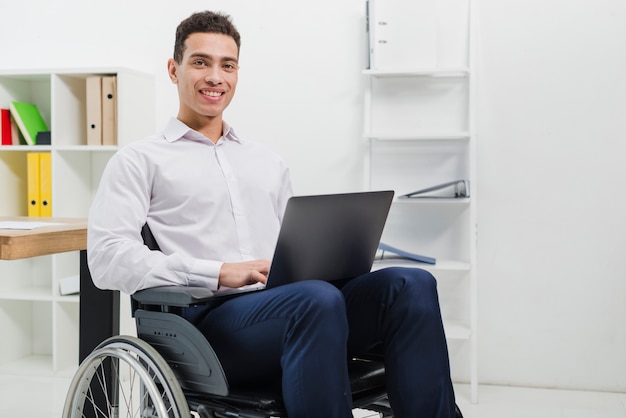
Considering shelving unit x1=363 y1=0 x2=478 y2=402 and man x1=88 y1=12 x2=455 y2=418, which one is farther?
shelving unit x1=363 y1=0 x2=478 y2=402

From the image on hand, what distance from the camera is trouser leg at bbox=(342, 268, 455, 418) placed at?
1.64 metres

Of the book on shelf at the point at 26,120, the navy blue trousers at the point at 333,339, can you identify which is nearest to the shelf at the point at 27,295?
the book on shelf at the point at 26,120

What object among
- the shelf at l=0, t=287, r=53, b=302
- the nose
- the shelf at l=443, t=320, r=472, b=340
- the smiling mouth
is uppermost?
the nose

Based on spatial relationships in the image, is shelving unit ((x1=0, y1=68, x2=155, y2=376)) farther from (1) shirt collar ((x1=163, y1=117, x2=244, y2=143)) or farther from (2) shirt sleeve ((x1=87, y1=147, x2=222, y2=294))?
(2) shirt sleeve ((x1=87, y1=147, x2=222, y2=294))

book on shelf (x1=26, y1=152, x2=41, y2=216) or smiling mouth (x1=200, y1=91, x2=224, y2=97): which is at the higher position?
smiling mouth (x1=200, y1=91, x2=224, y2=97)

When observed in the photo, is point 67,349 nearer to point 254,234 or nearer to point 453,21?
point 254,234

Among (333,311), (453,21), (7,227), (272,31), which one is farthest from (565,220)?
(7,227)

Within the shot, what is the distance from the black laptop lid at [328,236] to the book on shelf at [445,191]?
1.32 m

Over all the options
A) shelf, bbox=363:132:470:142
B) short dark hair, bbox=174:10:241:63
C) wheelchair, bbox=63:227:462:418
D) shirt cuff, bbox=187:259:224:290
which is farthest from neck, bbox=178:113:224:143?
shelf, bbox=363:132:470:142

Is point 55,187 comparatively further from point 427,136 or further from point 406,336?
point 406,336

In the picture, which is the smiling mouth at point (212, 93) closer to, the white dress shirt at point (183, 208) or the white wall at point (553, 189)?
the white dress shirt at point (183, 208)

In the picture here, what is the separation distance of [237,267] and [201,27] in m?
0.65

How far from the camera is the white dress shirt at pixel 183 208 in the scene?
173cm

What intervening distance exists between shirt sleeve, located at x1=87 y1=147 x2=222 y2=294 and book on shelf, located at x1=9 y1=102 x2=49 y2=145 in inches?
74.4
